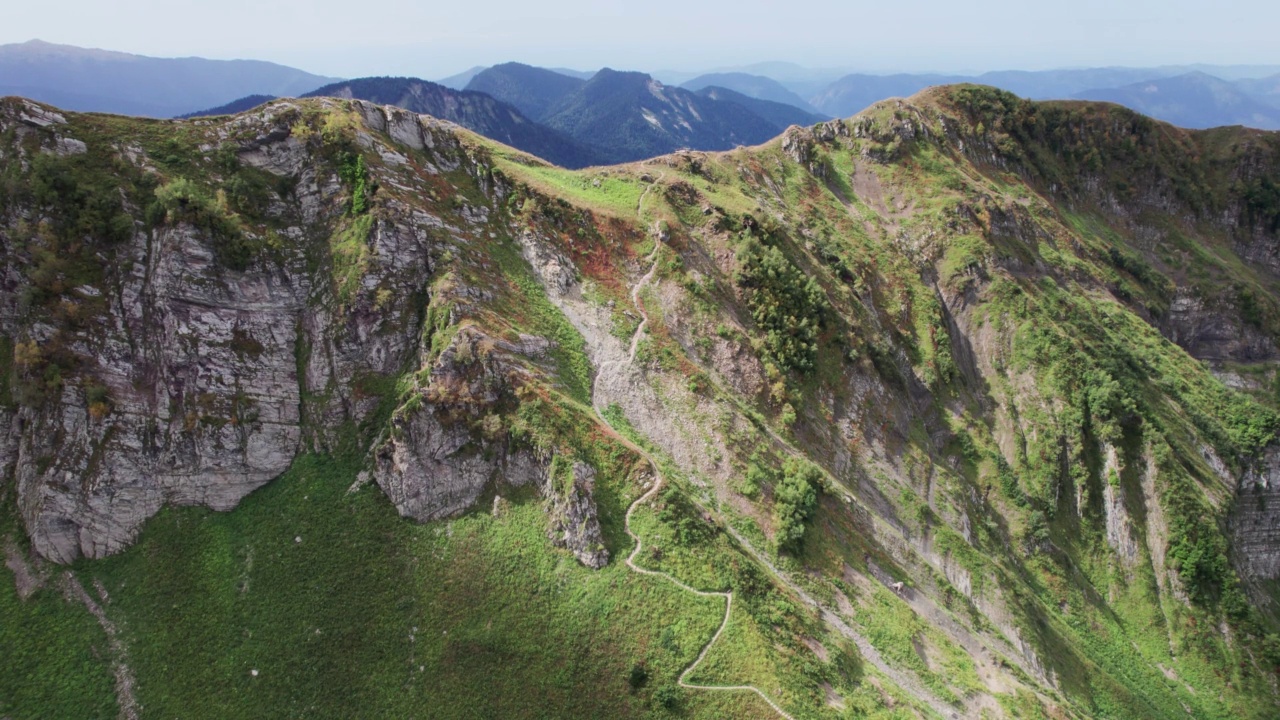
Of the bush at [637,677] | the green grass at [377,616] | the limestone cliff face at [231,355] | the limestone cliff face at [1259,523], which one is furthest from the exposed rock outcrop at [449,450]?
the limestone cliff face at [1259,523]

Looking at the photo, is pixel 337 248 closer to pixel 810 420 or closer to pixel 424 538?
pixel 424 538

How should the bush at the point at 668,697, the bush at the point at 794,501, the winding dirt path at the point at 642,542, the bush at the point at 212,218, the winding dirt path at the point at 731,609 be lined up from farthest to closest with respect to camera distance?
1. the bush at the point at 794,501
2. the bush at the point at 212,218
3. the winding dirt path at the point at 731,609
4. the winding dirt path at the point at 642,542
5. the bush at the point at 668,697

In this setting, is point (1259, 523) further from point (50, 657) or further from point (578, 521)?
point (50, 657)

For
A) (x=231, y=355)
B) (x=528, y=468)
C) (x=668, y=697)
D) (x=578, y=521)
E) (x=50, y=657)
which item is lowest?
(x=668, y=697)

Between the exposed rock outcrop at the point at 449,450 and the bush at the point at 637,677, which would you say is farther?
the exposed rock outcrop at the point at 449,450

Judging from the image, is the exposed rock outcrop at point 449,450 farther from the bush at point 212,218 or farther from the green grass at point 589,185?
the green grass at point 589,185

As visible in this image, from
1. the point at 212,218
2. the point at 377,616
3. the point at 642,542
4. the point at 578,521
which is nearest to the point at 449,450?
the point at 578,521
